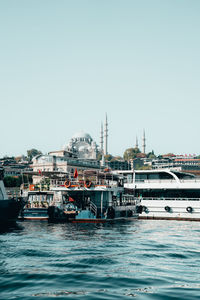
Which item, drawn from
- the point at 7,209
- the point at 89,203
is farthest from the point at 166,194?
the point at 7,209

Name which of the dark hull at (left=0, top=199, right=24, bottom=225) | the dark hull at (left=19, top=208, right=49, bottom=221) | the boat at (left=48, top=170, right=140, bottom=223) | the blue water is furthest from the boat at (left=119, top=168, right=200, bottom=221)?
the blue water

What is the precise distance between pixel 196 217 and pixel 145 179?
29.7 feet

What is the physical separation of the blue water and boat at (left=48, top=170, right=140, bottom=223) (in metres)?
11.4

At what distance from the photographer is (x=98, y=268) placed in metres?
14.2

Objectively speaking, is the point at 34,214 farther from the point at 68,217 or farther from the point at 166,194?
the point at 166,194

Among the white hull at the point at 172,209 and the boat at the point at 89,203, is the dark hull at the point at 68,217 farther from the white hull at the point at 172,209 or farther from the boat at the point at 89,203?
the white hull at the point at 172,209

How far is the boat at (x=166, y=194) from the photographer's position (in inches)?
1652

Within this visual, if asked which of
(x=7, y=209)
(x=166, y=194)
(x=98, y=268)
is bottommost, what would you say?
(x=98, y=268)

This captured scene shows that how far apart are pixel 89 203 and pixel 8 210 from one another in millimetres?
9416

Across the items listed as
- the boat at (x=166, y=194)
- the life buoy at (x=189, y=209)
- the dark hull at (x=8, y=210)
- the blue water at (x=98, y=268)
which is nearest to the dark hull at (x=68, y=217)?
the dark hull at (x=8, y=210)

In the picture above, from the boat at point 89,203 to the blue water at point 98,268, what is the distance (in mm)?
11397

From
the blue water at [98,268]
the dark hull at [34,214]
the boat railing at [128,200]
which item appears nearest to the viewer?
the blue water at [98,268]

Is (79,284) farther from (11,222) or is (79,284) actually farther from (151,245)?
(11,222)

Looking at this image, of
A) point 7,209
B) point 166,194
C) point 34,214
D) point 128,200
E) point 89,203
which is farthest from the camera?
point 166,194
